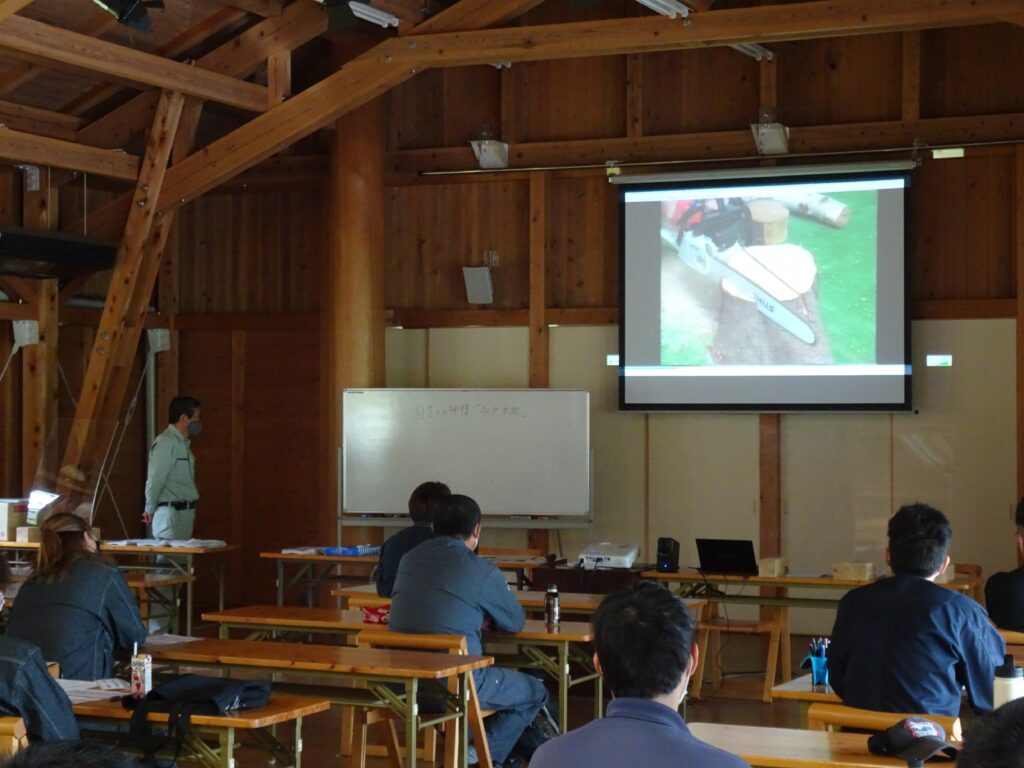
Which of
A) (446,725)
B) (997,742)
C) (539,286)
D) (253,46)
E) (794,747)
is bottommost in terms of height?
(446,725)

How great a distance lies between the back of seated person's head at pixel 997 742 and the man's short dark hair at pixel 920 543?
2905mm

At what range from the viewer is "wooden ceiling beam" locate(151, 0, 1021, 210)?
7.74 m

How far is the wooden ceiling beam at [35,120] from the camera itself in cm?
959

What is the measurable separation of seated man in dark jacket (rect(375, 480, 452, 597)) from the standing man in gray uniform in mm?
3547

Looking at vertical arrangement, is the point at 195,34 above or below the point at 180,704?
above

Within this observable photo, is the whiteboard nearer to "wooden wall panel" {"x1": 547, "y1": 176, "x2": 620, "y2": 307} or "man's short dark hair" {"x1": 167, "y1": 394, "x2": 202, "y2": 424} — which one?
"wooden wall panel" {"x1": 547, "y1": 176, "x2": 620, "y2": 307}

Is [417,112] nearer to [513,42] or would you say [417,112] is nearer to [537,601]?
[513,42]

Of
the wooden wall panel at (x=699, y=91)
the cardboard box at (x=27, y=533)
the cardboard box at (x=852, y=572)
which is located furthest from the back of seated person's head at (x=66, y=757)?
the wooden wall panel at (x=699, y=91)

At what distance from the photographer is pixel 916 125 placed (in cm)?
942

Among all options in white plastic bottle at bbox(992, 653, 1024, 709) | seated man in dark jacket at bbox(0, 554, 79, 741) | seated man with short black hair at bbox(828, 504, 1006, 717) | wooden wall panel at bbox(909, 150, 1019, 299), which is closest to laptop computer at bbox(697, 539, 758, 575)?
wooden wall panel at bbox(909, 150, 1019, 299)

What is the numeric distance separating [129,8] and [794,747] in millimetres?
5355

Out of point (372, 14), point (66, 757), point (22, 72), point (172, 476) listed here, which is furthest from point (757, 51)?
point (66, 757)

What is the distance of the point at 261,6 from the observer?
9.38m

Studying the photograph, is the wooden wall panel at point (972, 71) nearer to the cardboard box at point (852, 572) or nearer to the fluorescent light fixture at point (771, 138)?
the fluorescent light fixture at point (771, 138)
